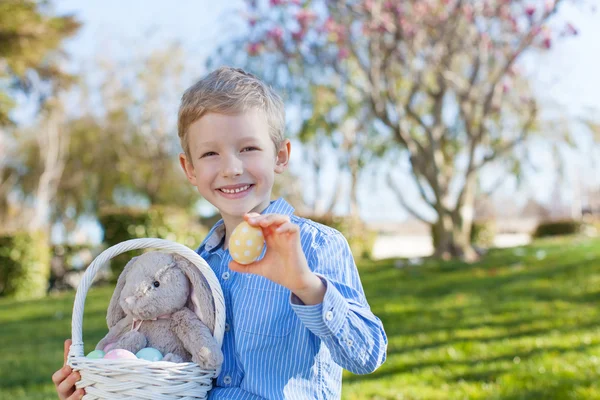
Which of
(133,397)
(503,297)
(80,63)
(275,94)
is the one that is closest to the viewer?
(133,397)

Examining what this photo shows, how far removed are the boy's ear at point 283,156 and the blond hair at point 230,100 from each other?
0.12 ft

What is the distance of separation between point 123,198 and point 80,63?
7.53m

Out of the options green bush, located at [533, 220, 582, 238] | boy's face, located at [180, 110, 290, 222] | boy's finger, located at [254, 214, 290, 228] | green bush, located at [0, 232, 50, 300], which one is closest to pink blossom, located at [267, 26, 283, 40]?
green bush, located at [0, 232, 50, 300]

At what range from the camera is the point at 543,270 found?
8.36 metres

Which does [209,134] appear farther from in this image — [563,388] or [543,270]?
[543,270]

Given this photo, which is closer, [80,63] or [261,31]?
[261,31]

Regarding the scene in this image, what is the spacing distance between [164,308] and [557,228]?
2043cm

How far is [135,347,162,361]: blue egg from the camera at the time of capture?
72.1 inches

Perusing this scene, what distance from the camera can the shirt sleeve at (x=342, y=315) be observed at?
162 centimetres

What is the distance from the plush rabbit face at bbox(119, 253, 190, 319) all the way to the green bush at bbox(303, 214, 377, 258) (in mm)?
10881

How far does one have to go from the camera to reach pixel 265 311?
1.85m

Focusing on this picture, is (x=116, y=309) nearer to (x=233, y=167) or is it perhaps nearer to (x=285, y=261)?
(x=233, y=167)

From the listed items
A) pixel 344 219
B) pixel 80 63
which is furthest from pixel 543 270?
pixel 80 63

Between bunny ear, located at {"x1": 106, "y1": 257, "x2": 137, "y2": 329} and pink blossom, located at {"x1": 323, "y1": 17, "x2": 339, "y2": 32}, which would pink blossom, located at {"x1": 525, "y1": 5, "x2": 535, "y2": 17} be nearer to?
pink blossom, located at {"x1": 323, "y1": 17, "x2": 339, "y2": 32}
